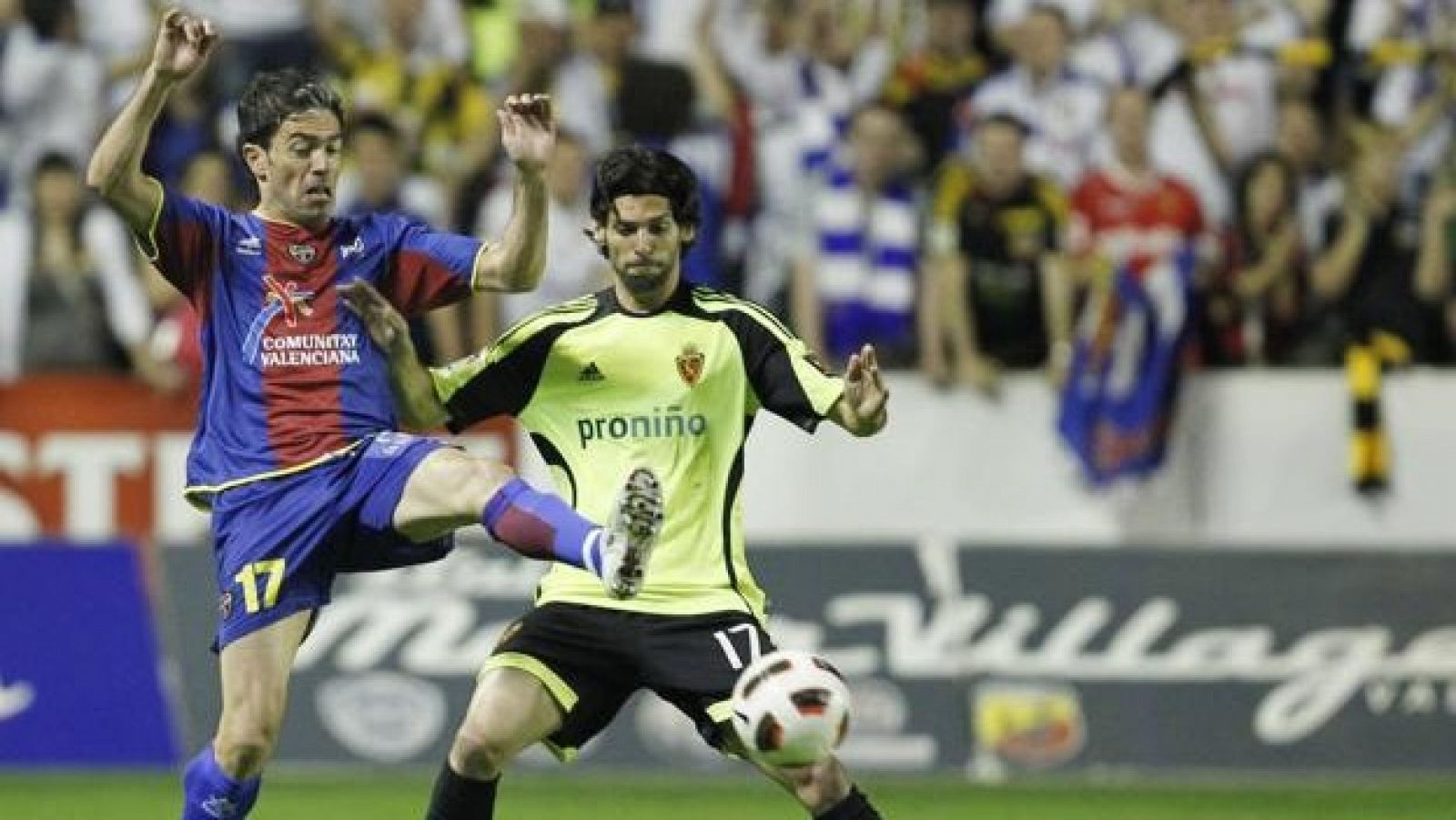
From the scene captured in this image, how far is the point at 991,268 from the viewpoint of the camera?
16812 millimetres

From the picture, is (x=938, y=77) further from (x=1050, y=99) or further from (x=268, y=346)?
(x=268, y=346)

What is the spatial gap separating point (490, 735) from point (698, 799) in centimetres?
488

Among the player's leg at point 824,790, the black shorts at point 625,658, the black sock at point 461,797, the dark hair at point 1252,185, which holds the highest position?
the dark hair at point 1252,185

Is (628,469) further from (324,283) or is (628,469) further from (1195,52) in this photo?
(1195,52)

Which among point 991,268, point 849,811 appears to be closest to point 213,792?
point 849,811

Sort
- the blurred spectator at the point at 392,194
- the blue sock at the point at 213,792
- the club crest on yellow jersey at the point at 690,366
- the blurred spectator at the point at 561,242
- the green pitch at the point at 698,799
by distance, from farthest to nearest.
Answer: the blurred spectator at the point at 392,194 → the blurred spectator at the point at 561,242 → the green pitch at the point at 698,799 → the club crest on yellow jersey at the point at 690,366 → the blue sock at the point at 213,792

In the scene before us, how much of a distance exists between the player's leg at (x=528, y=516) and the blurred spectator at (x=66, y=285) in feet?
24.5

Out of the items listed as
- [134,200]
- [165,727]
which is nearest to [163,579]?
[165,727]

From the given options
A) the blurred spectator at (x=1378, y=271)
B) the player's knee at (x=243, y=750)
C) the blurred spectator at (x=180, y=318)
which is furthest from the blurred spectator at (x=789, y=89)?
the player's knee at (x=243, y=750)

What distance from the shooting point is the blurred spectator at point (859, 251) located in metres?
16.6

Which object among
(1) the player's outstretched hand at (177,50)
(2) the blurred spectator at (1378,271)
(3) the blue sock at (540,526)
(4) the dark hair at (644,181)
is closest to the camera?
(3) the blue sock at (540,526)

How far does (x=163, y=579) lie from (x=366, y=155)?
2.38 m

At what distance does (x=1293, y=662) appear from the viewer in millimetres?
15633

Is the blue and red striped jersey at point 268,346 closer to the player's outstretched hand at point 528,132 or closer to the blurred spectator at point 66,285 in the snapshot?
the player's outstretched hand at point 528,132
